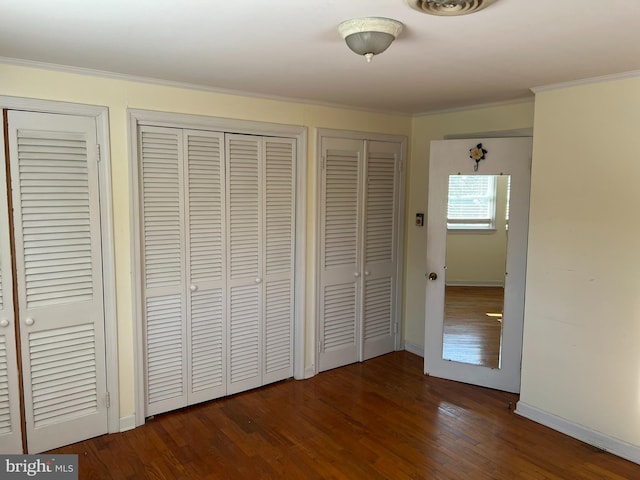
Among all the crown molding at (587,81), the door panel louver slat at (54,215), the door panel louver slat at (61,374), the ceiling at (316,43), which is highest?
the crown molding at (587,81)

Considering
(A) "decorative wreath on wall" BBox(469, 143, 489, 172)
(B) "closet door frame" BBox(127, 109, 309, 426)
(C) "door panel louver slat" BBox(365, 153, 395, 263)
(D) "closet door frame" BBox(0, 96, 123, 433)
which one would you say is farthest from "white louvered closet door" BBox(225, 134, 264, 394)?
(A) "decorative wreath on wall" BBox(469, 143, 489, 172)

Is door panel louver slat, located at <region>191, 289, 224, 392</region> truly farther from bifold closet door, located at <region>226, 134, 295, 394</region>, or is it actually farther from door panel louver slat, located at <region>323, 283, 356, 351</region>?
door panel louver slat, located at <region>323, 283, 356, 351</region>

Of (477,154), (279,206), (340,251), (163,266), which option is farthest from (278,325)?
(477,154)

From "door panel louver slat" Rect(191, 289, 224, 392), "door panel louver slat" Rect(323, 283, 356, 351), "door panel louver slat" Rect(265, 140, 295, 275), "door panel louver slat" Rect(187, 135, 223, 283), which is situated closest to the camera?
"door panel louver slat" Rect(187, 135, 223, 283)

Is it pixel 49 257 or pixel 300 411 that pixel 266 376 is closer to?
pixel 300 411

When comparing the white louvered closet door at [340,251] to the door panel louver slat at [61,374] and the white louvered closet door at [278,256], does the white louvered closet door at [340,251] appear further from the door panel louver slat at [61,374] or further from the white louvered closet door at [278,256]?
the door panel louver slat at [61,374]

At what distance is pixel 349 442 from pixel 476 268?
1692 mm

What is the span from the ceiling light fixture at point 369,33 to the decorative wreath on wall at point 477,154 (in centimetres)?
194

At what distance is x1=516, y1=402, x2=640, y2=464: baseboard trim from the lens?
277cm

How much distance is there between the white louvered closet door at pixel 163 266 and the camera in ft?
9.98

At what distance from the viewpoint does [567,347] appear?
3035mm

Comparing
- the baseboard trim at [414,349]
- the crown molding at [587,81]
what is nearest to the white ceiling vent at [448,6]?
the crown molding at [587,81]

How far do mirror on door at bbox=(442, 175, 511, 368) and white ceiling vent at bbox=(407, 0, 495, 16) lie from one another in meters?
2.12

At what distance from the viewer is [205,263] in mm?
3326
